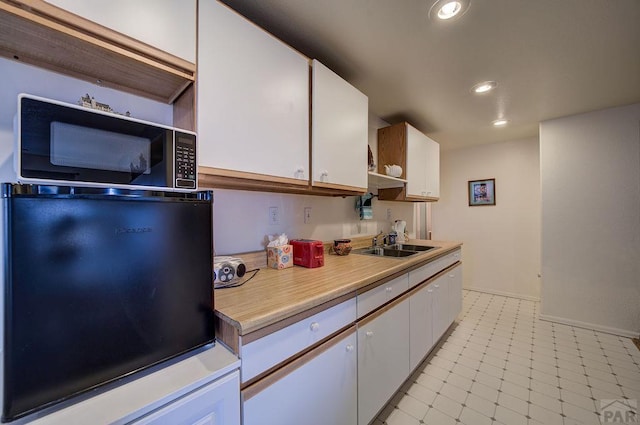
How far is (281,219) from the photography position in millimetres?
1643

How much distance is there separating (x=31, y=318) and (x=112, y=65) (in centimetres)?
81

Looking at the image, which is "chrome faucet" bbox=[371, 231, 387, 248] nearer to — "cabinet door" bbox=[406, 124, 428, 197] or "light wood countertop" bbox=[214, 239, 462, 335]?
"cabinet door" bbox=[406, 124, 428, 197]

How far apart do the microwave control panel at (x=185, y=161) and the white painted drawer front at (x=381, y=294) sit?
34.9 inches

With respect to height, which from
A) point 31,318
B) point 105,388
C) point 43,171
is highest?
point 43,171

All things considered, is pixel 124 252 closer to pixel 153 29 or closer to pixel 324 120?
pixel 153 29

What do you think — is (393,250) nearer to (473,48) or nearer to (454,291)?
(454,291)

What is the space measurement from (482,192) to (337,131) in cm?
321

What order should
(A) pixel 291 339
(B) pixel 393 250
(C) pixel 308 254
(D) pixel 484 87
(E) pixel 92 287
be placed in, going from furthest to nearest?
(B) pixel 393 250
(D) pixel 484 87
(C) pixel 308 254
(A) pixel 291 339
(E) pixel 92 287

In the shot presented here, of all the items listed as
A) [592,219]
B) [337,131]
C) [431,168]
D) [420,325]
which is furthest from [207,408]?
[592,219]

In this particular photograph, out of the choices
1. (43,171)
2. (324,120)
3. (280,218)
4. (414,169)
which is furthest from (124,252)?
(414,169)

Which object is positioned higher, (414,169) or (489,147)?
(489,147)

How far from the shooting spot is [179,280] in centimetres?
72

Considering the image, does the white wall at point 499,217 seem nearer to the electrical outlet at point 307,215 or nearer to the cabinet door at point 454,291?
the cabinet door at point 454,291

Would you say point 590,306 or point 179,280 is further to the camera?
point 590,306
